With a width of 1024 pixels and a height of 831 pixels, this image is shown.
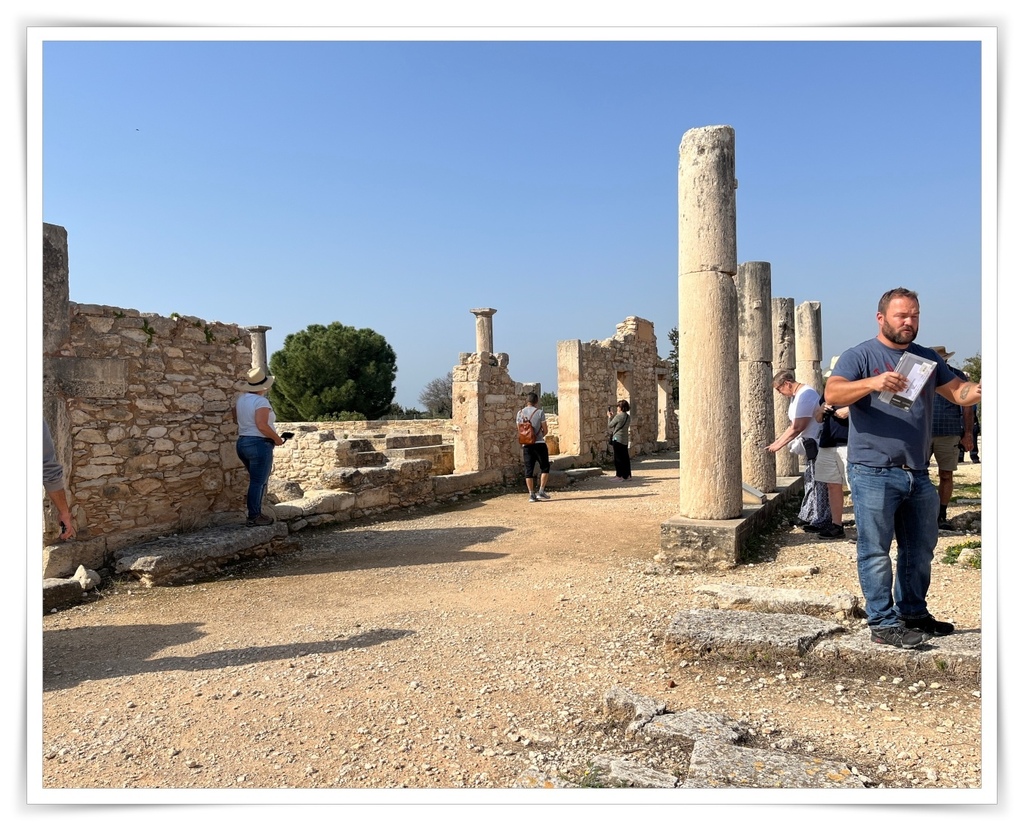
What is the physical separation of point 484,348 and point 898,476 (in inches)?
658

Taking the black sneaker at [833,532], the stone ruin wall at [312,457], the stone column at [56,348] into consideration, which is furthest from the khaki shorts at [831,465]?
the stone column at [56,348]

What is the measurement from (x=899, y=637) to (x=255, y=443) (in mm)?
5606

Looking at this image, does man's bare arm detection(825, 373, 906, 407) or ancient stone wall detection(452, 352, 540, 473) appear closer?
man's bare arm detection(825, 373, 906, 407)

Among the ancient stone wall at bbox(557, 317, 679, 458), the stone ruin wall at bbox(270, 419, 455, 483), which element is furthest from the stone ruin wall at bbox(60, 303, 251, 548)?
the ancient stone wall at bbox(557, 317, 679, 458)

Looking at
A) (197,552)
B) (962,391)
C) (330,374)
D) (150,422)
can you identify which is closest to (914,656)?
(962,391)

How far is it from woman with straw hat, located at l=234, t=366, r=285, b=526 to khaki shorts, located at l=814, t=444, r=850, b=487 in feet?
17.0

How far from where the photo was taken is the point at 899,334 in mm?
3646

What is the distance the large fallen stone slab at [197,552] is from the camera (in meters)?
5.91

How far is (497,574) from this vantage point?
6.24 m

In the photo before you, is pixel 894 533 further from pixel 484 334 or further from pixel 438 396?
pixel 438 396

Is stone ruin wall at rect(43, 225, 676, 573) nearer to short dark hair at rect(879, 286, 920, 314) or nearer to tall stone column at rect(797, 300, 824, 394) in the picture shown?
short dark hair at rect(879, 286, 920, 314)

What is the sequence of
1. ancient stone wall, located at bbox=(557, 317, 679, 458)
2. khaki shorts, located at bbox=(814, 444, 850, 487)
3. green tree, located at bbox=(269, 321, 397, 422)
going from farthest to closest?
green tree, located at bbox=(269, 321, 397, 422) → ancient stone wall, located at bbox=(557, 317, 679, 458) → khaki shorts, located at bbox=(814, 444, 850, 487)

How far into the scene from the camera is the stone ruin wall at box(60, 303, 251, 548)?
19.9 ft
